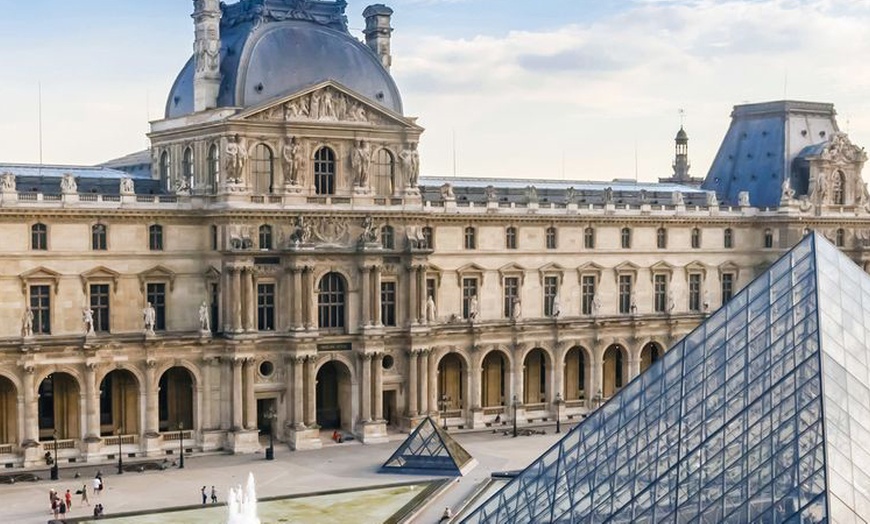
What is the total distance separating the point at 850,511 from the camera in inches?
1185

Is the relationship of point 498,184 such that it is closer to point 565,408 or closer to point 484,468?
point 565,408

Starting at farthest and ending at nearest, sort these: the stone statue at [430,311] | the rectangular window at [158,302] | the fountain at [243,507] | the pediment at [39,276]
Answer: the stone statue at [430,311] → the rectangular window at [158,302] → the pediment at [39,276] → the fountain at [243,507]

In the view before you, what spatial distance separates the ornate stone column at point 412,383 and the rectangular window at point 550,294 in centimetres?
965

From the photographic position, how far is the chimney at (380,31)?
2717 inches

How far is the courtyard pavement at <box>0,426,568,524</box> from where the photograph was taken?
5116cm

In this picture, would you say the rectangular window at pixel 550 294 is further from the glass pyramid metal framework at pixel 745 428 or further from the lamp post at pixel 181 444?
the glass pyramid metal framework at pixel 745 428

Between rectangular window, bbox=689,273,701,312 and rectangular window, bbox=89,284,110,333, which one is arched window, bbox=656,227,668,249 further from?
rectangular window, bbox=89,284,110,333

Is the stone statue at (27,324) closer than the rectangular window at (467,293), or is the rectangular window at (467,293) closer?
the stone statue at (27,324)

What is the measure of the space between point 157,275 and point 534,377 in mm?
22335

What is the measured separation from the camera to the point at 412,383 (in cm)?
6575

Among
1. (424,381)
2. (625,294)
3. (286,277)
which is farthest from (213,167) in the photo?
(625,294)

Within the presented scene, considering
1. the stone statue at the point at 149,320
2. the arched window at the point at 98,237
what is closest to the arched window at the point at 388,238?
the stone statue at the point at 149,320

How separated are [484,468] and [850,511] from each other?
29.4 metres

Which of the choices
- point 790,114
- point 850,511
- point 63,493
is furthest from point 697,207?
point 850,511
